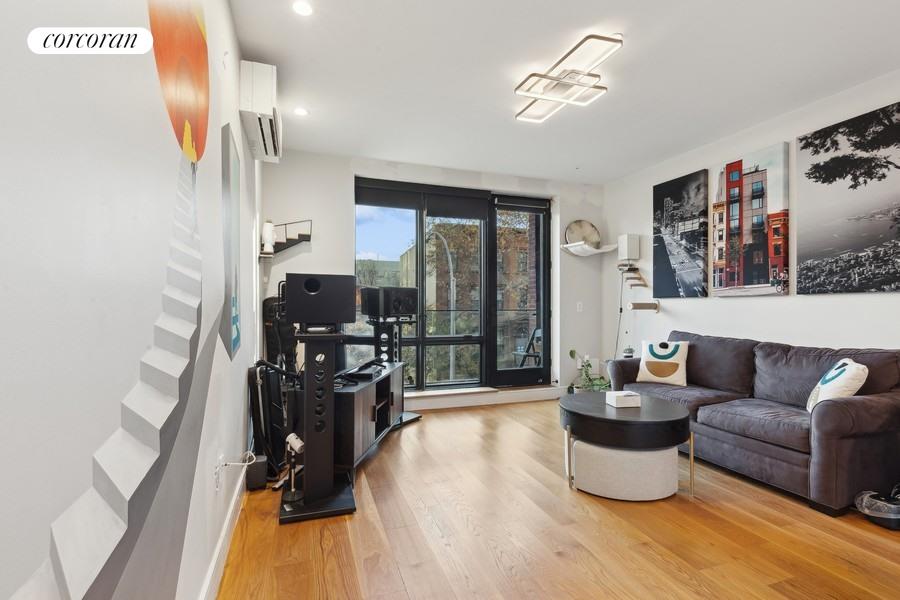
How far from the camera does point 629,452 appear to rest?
2678 mm

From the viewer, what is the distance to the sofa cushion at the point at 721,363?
→ 3.71 metres

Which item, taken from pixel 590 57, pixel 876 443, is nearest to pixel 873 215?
pixel 876 443

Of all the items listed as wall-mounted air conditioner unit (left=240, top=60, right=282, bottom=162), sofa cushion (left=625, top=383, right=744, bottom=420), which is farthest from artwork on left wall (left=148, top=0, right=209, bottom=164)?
sofa cushion (left=625, top=383, right=744, bottom=420)

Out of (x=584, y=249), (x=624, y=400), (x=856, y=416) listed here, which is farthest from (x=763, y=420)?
(x=584, y=249)

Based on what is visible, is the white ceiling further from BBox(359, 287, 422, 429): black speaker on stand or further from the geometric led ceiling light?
BBox(359, 287, 422, 429): black speaker on stand

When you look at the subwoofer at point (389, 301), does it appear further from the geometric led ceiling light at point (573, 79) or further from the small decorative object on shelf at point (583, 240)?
the small decorative object on shelf at point (583, 240)

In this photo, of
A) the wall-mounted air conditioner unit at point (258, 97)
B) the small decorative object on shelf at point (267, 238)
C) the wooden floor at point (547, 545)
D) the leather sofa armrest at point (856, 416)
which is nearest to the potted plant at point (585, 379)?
the wooden floor at point (547, 545)

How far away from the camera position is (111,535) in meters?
0.77

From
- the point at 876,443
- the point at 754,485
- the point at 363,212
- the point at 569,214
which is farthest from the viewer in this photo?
the point at 569,214

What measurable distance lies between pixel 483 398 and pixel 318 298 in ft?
10.9

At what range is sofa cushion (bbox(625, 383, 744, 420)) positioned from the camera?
11.3ft

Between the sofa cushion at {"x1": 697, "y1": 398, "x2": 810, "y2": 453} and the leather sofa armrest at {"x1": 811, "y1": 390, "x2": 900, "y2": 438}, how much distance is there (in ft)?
0.43

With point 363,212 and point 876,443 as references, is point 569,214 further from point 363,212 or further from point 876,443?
point 876,443

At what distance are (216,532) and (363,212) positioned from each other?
374 centimetres
